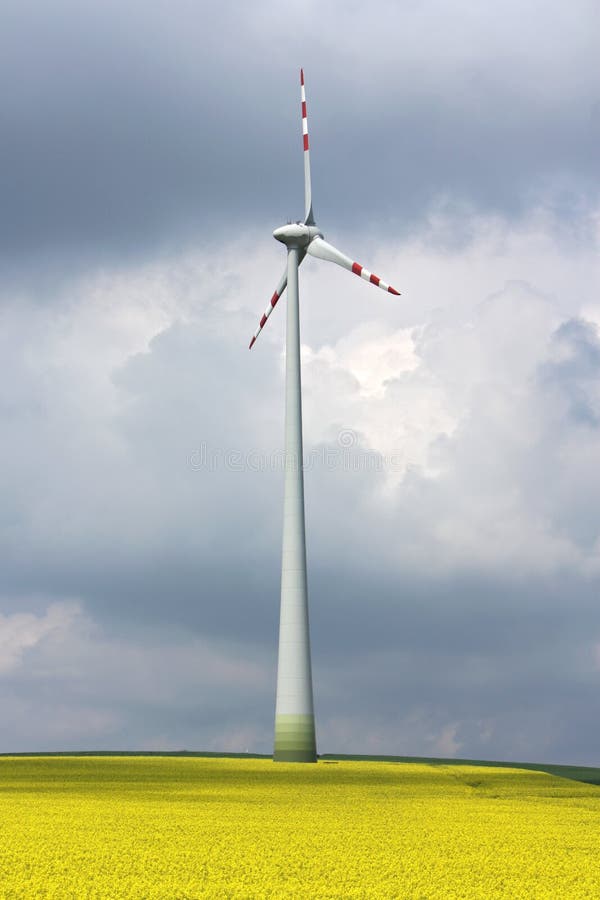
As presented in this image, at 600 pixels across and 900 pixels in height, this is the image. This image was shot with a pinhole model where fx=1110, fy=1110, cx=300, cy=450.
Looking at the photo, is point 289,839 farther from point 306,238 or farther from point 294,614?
point 306,238

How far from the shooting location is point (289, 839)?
33.1 m

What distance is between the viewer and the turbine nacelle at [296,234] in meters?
85.0

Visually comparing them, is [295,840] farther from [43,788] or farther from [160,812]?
[43,788]

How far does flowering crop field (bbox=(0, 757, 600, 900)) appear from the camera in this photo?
975 inches

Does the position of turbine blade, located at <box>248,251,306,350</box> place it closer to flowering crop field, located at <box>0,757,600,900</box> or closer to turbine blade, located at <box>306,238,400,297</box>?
turbine blade, located at <box>306,238,400,297</box>

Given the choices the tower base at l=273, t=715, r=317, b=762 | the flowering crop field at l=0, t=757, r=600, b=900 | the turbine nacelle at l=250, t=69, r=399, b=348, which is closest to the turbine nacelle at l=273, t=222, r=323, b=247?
the turbine nacelle at l=250, t=69, r=399, b=348

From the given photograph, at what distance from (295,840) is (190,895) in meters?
10.1

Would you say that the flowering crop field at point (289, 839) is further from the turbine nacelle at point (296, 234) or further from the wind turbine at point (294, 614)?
the turbine nacelle at point (296, 234)

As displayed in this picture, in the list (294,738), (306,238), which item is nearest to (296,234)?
(306,238)

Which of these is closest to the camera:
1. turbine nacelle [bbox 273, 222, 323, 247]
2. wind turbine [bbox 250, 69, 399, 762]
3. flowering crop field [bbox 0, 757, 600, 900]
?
flowering crop field [bbox 0, 757, 600, 900]

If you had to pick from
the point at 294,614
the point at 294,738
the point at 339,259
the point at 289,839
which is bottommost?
the point at 289,839

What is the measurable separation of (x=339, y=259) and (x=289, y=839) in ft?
182

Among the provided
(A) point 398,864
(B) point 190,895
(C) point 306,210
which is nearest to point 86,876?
(B) point 190,895

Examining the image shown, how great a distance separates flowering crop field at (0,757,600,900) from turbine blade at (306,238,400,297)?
3440 centimetres
